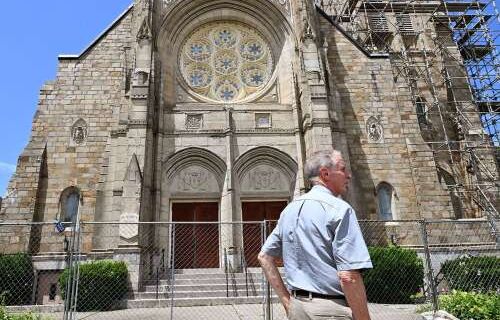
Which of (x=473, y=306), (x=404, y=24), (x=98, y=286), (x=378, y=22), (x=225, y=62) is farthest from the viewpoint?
(x=404, y=24)

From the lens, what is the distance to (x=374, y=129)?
16984mm

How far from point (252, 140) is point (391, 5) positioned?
48.5 ft

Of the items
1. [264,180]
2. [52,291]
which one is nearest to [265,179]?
[264,180]

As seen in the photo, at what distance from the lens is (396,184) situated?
1612 centimetres

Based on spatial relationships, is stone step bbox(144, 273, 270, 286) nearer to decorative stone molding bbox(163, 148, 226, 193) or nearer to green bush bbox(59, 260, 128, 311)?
green bush bbox(59, 260, 128, 311)

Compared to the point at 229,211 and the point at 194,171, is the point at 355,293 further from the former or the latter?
the point at 194,171

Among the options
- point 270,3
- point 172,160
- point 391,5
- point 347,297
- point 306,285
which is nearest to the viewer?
point 347,297

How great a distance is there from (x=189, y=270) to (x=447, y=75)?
18.5 meters

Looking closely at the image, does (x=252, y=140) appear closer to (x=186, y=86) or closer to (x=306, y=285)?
(x=186, y=86)

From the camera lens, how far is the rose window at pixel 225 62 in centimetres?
1708

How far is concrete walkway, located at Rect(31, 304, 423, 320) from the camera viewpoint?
8742mm

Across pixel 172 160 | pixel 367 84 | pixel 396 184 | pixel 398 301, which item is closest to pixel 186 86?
pixel 172 160

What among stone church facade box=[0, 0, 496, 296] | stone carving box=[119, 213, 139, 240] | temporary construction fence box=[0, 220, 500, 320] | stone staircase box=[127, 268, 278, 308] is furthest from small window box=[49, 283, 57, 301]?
stone staircase box=[127, 268, 278, 308]

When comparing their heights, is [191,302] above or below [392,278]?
below
